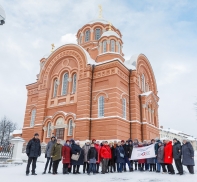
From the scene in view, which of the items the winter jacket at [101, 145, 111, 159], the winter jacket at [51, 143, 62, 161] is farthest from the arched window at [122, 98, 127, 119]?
the winter jacket at [51, 143, 62, 161]

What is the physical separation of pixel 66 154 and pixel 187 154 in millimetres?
4994

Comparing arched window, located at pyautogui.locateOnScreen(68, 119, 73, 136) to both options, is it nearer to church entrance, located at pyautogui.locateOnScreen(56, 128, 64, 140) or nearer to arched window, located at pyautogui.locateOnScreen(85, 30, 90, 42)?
church entrance, located at pyautogui.locateOnScreen(56, 128, 64, 140)

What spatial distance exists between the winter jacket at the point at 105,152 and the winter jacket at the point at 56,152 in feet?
5.95

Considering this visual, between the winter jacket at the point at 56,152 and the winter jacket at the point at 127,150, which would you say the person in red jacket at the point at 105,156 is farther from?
the winter jacket at the point at 56,152

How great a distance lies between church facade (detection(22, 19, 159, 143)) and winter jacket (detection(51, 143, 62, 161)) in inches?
333

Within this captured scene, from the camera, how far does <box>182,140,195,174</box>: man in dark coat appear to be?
8000 millimetres

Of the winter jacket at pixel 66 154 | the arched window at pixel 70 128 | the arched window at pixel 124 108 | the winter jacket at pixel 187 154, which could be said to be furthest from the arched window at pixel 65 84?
the winter jacket at pixel 187 154

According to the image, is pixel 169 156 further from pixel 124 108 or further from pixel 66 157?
pixel 124 108

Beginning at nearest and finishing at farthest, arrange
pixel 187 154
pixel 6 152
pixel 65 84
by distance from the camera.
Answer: pixel 187 154 < pixel 6 152 < pixel 65 84

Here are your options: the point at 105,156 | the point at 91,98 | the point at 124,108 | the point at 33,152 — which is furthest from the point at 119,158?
the point at 91,98

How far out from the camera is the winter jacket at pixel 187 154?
8000 millimetres

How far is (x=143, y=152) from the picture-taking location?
912 centimetres

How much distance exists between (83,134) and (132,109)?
17.5 feet

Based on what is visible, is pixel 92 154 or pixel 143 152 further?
pixel 143 152
